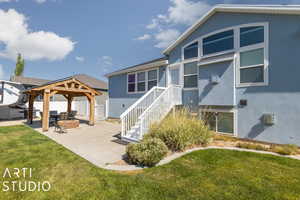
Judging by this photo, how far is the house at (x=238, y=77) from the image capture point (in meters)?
5.62

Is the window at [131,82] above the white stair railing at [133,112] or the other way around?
above

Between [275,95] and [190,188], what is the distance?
5340mm

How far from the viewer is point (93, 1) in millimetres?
10391

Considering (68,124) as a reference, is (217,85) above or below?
above

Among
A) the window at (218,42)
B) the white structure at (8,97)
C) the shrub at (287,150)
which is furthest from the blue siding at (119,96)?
the shrub at (287,150)

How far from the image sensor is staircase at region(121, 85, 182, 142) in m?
6.39

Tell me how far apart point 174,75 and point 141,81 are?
119 inches

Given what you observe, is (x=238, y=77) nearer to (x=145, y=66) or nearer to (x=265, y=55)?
(x=265, y=55)

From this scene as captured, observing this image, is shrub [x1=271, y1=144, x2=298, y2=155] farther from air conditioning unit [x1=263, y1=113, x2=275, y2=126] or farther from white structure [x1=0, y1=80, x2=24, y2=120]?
white structure [x1=0, y1=80, x2=24, y2=120]

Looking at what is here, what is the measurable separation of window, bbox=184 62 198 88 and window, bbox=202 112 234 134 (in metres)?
1.91

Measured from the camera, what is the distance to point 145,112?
6.41 metres

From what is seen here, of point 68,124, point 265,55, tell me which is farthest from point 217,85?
point 68,124

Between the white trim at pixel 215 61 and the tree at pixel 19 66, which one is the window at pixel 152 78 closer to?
the white trim at pixel 215 61

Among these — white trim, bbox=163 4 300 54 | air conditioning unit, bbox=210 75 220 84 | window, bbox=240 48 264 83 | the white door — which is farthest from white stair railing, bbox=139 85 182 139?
window, bbox=240 48 264 83
